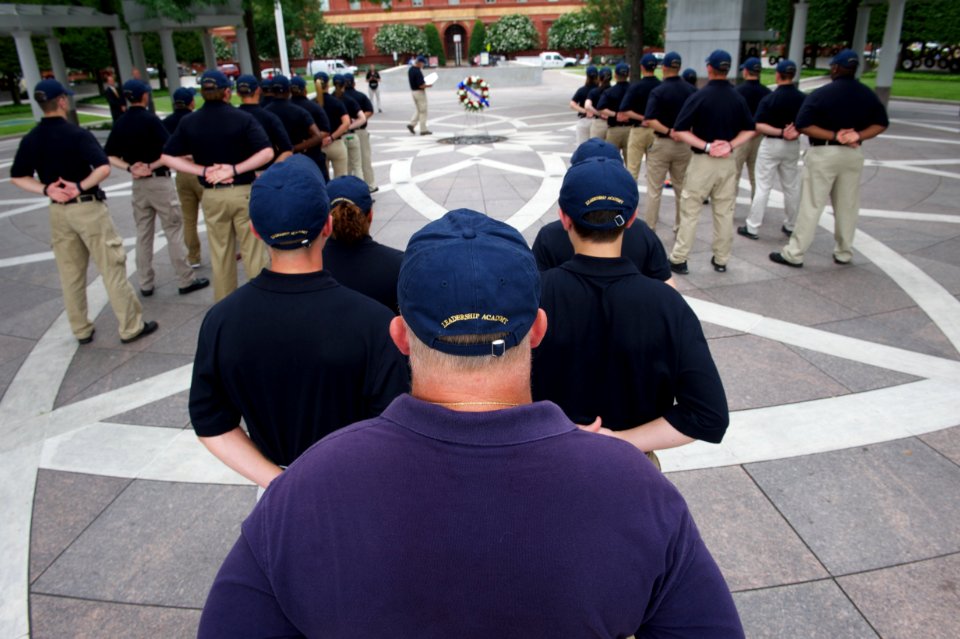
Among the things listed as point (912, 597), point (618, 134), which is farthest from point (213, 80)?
point (618, 134)

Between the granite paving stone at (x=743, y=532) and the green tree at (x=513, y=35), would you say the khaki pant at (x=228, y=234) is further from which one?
the green tree at (x=513, y=35)

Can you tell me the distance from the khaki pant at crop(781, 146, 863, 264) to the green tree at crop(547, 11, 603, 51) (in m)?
62.7

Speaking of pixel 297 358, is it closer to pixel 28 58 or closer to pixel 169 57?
pixel 28 58

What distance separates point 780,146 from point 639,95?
2.25 m

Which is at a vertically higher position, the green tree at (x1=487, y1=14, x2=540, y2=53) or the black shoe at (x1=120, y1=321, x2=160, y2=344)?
the green tree at (x1=487, y1=14, x2=540, y2=53)

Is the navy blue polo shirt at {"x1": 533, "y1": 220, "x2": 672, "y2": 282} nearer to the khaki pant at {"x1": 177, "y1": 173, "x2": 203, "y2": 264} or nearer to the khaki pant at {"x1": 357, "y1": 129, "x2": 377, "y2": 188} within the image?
the khaki pant at {"x1": 177, "y1": 173, "x2": 203, "y2": 264}

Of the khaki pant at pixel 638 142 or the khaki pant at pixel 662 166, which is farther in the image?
the khaki pant at pixel 638 142

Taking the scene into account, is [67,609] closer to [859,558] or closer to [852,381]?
[859,558]

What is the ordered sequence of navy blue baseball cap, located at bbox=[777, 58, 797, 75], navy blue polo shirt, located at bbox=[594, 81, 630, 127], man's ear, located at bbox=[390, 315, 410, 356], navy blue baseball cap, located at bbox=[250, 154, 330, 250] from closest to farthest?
man's ear, located at bbox=[390, 315, 410, 356] → navy blue baseball cap, located at bbox=[250, 154, 330, 250] → navy blue baseball cap, located at bbox=[777, 58, 797, 75] → navy blue polo shirt, located at bbox=[594, 81, 630, 127]

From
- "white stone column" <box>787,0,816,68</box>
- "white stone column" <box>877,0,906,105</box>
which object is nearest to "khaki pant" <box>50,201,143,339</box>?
"white stone column" <box>877,0,906,105</box>

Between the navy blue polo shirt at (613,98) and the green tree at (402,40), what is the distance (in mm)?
59830

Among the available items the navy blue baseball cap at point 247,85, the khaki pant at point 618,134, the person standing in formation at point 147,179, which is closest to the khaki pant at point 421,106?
the khaki pant at point 618,134

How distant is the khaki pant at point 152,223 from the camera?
7.38m

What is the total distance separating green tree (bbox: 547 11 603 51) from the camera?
64.8 metres
